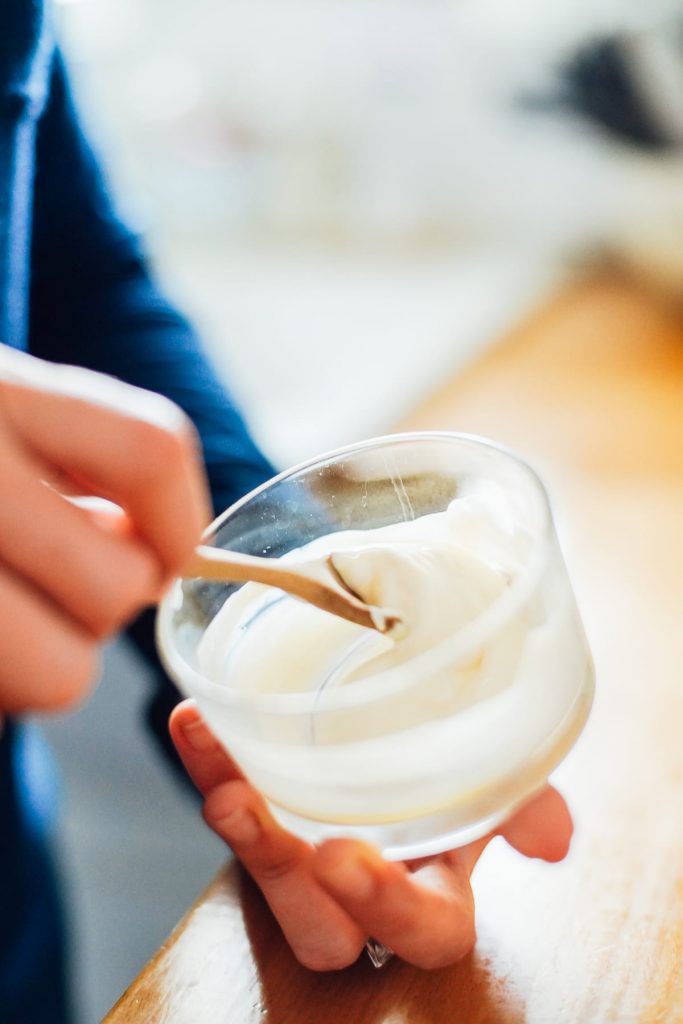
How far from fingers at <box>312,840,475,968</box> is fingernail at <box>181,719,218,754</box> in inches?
2.7

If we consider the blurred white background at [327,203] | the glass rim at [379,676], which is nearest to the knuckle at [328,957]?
the glass rim at [379,676]

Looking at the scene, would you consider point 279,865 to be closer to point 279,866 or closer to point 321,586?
point 279,866

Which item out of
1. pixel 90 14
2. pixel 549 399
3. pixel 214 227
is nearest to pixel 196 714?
pixel 549 399

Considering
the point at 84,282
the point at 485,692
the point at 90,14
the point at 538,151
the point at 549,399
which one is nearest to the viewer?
the point at 485,692

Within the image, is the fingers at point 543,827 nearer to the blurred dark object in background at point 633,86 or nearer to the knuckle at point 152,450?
the knuckle at point 152,450

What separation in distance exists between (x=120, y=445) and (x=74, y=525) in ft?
0.08

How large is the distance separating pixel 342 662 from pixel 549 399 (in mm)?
548

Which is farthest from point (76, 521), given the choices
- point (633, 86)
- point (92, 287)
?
point (633, 86)

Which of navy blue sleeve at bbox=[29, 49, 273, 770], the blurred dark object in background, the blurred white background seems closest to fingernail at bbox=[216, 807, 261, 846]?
navy blue sleeve at bbox=[29, 49, 273, 770]

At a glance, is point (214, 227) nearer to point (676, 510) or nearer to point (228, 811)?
point (676, 510)

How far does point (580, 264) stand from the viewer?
1201 millimetres

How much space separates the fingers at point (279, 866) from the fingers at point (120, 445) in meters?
0.14

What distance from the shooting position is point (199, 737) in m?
0.40

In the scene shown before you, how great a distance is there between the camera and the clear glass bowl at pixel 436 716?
0.99 ft
